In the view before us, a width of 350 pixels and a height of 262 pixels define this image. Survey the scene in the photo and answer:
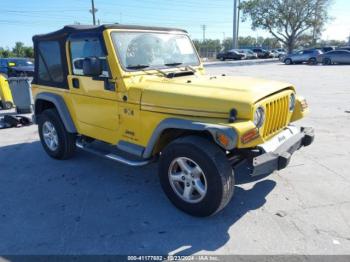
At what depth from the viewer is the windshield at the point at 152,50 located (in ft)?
14.0

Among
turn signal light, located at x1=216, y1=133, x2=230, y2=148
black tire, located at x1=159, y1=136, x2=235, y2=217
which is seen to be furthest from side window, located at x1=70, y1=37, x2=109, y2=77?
turn signal light, located at x1=216, y1=133, x2=230, y2=148

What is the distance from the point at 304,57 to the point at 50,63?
3120cm

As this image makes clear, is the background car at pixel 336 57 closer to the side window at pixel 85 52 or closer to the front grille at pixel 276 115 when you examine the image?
the front grille at pixel 276 115

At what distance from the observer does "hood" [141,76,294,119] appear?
339 cm

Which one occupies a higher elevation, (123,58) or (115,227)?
(123,58)

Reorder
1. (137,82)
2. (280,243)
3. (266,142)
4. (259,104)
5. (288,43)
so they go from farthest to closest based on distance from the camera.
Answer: (288,43) < (137,82) < (266,142) < (259,104) < (280,243)

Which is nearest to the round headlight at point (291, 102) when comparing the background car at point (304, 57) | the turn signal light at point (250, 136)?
the turn signal light at point (250, 136)

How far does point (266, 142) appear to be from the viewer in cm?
375

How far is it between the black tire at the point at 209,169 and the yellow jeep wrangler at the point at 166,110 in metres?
0.01

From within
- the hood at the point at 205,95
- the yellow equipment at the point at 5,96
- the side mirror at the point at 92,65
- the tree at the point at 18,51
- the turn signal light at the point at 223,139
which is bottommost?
the yellow equipment at the point at 5,96

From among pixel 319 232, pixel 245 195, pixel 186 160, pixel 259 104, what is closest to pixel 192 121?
pixel 186 160

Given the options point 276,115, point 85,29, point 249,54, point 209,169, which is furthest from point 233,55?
point 209,169

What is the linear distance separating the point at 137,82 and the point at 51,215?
6.12ft

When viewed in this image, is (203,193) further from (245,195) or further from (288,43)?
(288,43)
